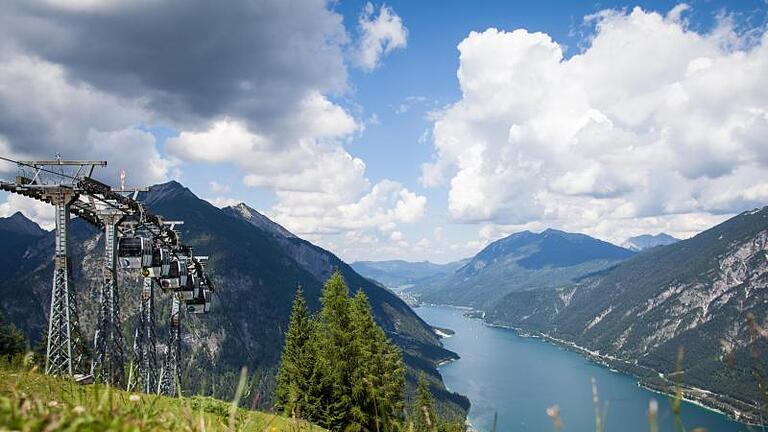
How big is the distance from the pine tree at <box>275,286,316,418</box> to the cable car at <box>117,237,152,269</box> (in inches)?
364

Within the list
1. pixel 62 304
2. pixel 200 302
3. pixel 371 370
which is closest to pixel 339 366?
pixel 371 370

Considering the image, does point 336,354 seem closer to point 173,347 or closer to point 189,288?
point 173,347

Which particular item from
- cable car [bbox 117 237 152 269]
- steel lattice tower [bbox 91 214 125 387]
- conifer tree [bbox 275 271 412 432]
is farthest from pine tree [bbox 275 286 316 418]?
cable car [bbox 117 237 152 269]

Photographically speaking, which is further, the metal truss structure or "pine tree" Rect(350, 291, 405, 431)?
"pine tree" Rect(350, 291, 405, 431)

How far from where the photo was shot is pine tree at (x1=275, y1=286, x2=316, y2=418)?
95.5 feet

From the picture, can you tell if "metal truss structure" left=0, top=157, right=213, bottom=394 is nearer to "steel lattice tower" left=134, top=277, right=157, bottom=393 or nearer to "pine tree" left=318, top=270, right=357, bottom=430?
"steel lattice tower" left=134, top=277, right=157, bottom=393

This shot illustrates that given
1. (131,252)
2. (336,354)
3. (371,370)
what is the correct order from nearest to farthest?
(131,252) → (371,370) → (336,354)

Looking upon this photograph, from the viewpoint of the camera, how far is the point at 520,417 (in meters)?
200

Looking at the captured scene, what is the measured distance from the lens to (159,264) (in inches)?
1191

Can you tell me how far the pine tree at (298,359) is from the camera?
1146 inches

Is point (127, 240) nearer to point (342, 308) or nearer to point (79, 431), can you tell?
point (342, 308)

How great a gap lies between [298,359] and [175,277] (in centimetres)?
944

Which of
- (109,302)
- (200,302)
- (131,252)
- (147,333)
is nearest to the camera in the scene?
(109,302)

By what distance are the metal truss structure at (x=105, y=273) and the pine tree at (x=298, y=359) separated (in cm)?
634
